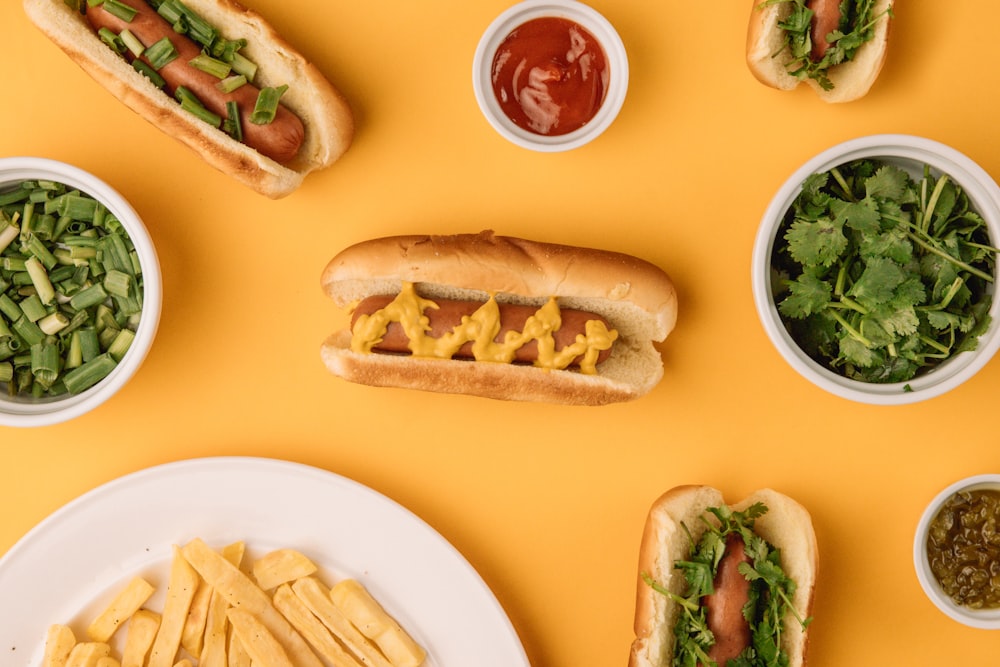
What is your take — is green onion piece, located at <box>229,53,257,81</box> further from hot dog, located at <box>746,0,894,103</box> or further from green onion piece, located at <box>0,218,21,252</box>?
hot dog, located at <box>746,0,894,103</box>

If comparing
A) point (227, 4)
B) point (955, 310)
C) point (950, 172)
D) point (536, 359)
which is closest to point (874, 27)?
point (950, 172)

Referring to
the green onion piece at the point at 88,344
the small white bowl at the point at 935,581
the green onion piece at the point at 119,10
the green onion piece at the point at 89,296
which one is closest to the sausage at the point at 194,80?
the green onion piece at the point at 119,10

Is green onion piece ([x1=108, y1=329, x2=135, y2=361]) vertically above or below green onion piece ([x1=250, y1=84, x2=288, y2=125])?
below

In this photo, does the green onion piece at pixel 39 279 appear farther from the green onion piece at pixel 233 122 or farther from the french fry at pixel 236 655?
the french fry at pixel 236 655

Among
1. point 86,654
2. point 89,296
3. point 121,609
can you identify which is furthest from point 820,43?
point 86,654

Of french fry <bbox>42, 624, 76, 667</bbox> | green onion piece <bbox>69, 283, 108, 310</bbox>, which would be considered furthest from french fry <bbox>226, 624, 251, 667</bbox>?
green onion piece <bbox>69, 283, 108, 310</bbox>

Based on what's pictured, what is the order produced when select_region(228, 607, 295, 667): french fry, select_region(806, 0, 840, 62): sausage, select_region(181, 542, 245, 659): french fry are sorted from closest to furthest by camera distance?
select_region(806, 0, 840, 62): sausage < select_region(228, 607, 295, 667): french fry < select_region(181, 542, 245, 659): french fry

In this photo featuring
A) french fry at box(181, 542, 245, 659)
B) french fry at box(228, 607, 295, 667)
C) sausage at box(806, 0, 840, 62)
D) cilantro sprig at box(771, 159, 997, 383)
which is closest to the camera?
cilantro sprig at box(771, 159, 997, 383)

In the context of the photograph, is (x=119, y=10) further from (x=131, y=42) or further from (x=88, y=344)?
(x=88, y=344)
